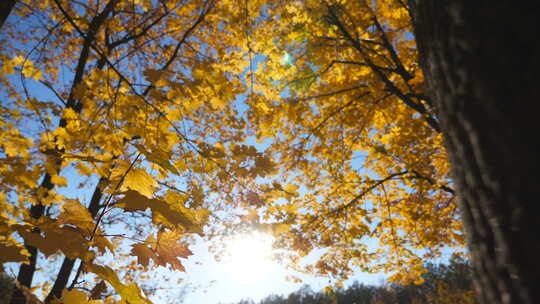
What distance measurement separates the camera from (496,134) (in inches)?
22.6

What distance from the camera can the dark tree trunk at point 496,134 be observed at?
525 mm

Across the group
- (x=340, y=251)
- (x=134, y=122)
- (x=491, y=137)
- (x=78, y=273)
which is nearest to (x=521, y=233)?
(x=491, y=137)

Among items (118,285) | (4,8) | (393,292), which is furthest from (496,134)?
(393,292)

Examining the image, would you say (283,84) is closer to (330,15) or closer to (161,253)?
(330,15)

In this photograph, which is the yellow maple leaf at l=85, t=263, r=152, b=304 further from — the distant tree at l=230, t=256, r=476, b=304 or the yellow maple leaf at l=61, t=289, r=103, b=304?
the distant tree at l=230, t=256, r=476, b=304

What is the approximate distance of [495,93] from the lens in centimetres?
59

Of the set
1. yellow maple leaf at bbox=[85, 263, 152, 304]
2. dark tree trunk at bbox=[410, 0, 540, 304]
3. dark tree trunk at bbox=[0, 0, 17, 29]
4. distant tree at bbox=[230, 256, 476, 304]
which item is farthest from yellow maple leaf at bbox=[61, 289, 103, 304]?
distant tree at bbox=[230, 256, 476, 304]

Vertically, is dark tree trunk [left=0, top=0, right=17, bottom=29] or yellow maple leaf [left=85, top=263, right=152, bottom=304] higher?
dark tree trunk [left=0, top=0, right=17, bottom=29]

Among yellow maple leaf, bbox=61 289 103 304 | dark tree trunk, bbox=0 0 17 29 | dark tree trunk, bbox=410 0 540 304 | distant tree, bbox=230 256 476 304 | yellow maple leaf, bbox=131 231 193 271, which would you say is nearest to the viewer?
dark tree trunk, bbox=410 0 540 304

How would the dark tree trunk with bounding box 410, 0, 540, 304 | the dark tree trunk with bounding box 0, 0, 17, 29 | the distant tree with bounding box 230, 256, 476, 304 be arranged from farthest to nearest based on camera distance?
the distant tree with bounding box 230, 256, 476, 304 < the dark tree trunk with bounding box 0, 0, 17, 29 < the dark tree trunk with bounding box 410, 0, 540, 304

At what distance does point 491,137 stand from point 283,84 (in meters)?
3.94

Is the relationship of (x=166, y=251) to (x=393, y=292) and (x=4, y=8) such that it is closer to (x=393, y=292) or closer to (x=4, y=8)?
(x=4, y=8)

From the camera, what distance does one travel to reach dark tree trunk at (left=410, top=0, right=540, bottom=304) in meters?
0.52

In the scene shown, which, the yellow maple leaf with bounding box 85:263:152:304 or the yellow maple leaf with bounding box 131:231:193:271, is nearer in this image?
the yellow maple leaf with bounding box 85:263:152:304
